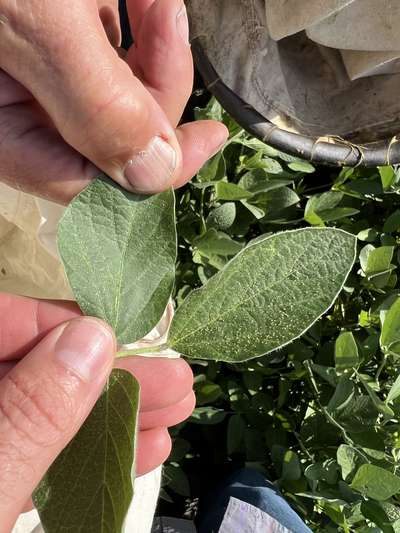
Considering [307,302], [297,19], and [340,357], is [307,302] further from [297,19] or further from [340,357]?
[297,19]

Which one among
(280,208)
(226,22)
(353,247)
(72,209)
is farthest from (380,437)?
(226,22)

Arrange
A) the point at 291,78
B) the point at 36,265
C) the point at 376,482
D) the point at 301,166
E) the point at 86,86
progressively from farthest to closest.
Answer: the point at 291,78 → the point at 301,166 → the point at 36,265 → the point at 376,482 → the point at 86,86

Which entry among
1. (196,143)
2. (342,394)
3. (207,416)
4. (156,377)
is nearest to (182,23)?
(196,143)

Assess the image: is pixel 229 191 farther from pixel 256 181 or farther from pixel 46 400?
pixel 46 400

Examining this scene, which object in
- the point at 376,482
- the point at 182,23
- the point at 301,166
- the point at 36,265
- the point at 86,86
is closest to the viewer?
the point at 86,86

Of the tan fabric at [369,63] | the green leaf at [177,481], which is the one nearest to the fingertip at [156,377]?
the green leaf at [177,481]

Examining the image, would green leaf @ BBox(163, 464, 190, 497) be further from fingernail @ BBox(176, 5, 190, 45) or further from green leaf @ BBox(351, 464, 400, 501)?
fingernail @ BBox(176, 5, 190, 45)

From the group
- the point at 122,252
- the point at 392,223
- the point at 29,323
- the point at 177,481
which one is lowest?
the point at 177,481
